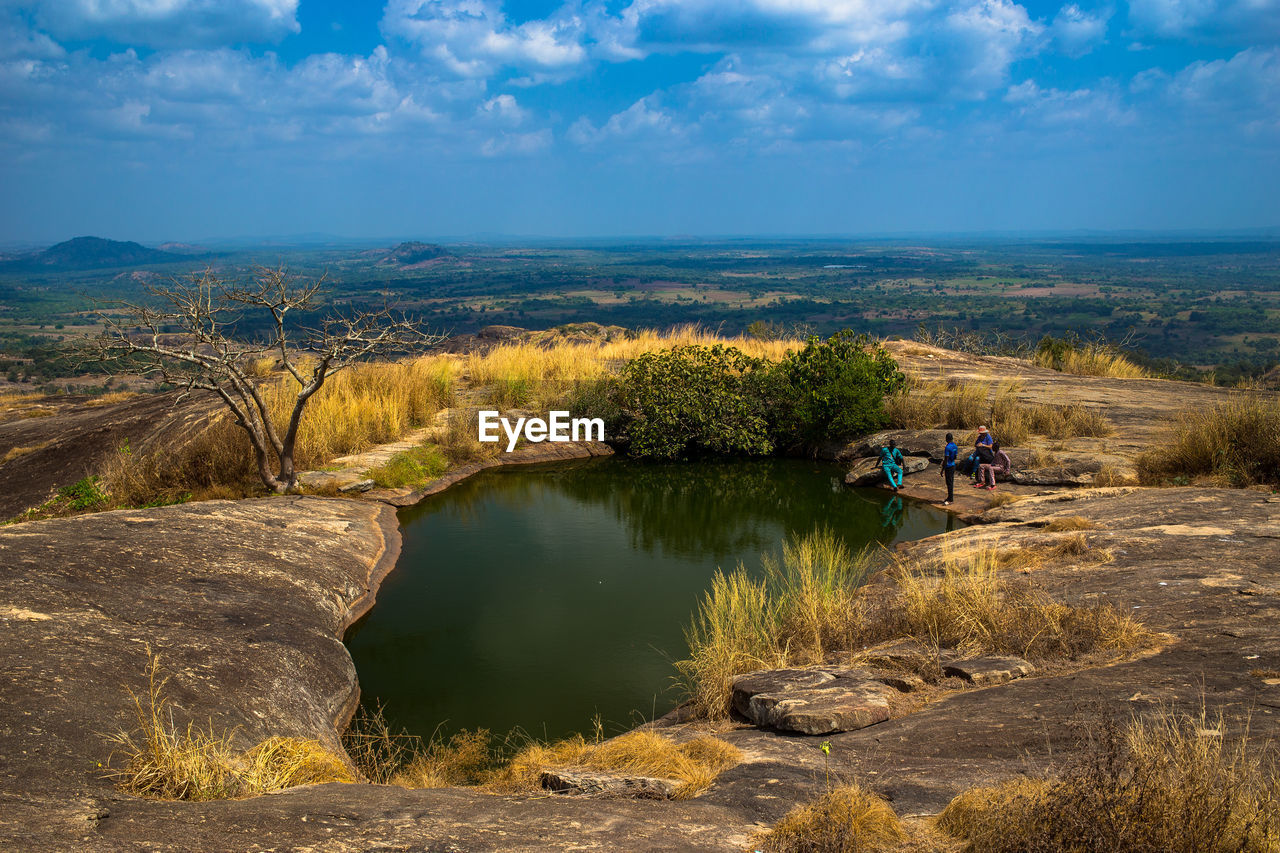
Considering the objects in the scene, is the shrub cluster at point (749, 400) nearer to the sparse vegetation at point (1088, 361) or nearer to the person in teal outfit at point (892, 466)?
the person in teal outfit at point (892, 466)

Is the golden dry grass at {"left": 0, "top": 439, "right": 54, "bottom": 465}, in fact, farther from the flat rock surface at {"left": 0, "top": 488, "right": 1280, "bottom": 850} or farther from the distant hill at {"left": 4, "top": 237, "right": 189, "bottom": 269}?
the distant hill at {"left": 4, "top": 237, "right": 189, "bottom": 269}

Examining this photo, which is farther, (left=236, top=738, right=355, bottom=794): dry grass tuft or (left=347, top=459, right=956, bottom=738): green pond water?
(left=347, top=459, right=956, bottom=738): green pond water

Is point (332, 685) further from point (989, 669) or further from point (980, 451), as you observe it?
point (980, 451)

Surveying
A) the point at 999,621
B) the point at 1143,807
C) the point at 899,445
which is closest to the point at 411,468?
the point at 899,445

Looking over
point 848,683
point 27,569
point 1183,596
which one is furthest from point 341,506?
point 1183,596

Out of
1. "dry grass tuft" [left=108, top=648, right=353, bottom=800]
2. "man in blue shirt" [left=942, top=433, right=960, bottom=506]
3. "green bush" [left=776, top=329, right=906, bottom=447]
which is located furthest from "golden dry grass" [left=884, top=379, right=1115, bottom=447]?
"dry grass tuft" [left=108, top=648, right=353, bottom=800]

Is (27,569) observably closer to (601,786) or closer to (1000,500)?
(601,786)
